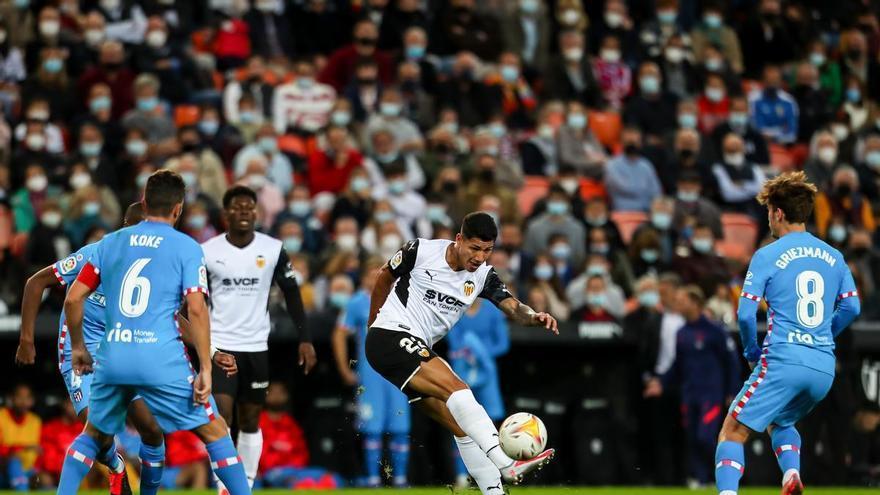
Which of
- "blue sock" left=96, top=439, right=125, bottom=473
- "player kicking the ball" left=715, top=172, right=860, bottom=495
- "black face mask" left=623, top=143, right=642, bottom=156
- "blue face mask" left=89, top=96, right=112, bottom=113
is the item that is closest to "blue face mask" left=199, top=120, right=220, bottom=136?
"blue face mask" left=89, top=96, right=112, bottom=113

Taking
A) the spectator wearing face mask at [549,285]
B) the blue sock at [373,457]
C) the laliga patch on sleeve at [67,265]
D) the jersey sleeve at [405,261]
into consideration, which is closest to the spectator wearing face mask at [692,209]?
the spectator wearing face mask at [549,285]

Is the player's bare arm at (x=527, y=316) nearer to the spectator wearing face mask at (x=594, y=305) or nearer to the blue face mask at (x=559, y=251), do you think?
the spectator wearing face mask at (x=594, y=305)

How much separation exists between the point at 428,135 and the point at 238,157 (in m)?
2.96

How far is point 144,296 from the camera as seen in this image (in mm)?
9016

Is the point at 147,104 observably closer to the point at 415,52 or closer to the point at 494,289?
the point at 415,52

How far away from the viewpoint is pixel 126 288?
29.6ft

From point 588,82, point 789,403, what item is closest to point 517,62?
point 588,82

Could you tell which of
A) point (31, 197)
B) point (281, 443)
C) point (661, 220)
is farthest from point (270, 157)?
point (661, 220)

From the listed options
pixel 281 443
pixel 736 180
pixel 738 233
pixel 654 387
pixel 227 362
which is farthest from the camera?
pixel 736 180

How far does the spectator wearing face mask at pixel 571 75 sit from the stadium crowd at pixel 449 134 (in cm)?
3

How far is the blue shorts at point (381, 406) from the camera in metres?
15.7

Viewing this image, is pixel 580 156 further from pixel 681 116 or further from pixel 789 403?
pixel 789 403

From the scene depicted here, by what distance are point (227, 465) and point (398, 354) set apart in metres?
1.67

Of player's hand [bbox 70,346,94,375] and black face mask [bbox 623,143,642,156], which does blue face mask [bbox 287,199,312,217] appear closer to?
black face mask [bbox 623,143,642,156]
